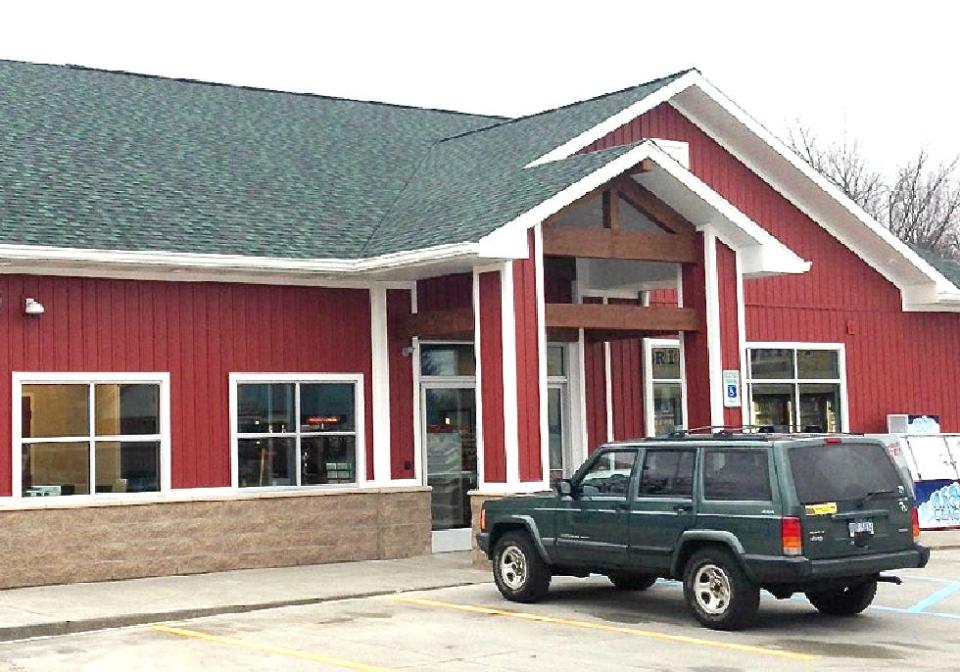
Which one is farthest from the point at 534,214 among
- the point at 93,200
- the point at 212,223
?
the point at 93,200

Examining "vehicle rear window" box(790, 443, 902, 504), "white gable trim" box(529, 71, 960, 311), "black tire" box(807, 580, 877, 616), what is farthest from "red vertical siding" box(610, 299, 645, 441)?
"vehicle rear window" box(790, 443, 902, 504)

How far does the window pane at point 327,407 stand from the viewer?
1933cm

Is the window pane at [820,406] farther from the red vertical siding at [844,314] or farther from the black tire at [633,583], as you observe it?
the black tire at [633,583]

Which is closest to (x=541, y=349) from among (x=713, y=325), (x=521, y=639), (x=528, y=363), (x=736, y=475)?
(x=528, y=363)

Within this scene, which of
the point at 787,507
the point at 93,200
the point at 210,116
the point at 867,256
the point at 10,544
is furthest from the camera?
the point at 867,256

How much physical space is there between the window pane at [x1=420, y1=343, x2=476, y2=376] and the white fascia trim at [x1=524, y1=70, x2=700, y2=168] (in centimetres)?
286

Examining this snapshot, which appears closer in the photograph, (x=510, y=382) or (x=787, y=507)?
(x=787, y=507)

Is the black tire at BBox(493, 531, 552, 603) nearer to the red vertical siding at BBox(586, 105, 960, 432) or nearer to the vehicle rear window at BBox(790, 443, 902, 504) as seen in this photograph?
the vehicle rear window at BBox(790, 443, 902, 504)

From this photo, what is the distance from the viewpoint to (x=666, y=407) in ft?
73.9

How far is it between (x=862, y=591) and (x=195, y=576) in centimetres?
815

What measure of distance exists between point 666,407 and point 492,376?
5.53 m

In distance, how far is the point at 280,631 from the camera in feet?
44.7

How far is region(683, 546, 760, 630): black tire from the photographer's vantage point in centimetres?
→ 1286

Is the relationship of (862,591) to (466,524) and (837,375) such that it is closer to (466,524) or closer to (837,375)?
(466,524)
